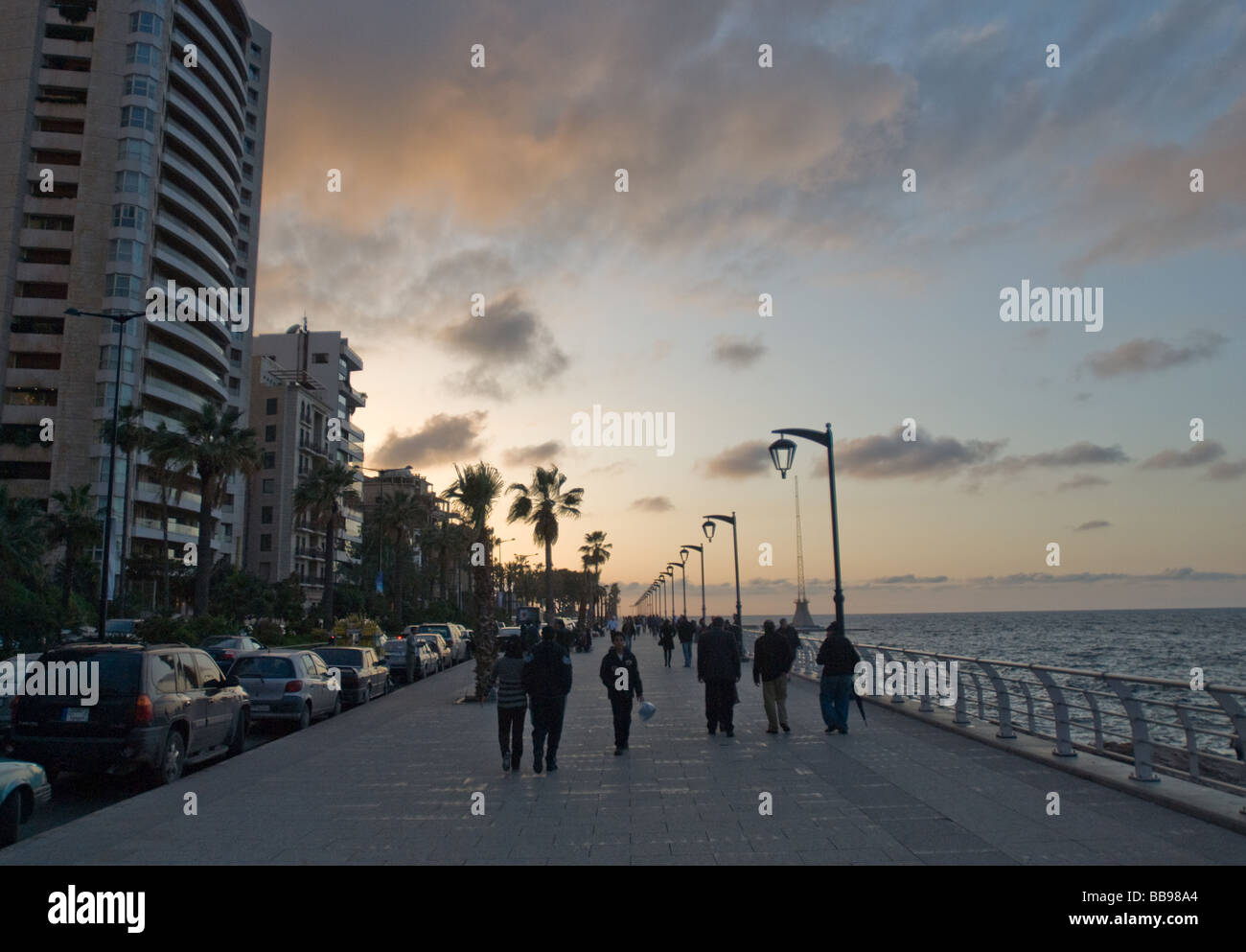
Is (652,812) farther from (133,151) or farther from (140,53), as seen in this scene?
(140,53)

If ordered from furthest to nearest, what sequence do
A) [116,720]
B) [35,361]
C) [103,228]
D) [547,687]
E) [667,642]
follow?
[103,228] < [35,361] < [667,642] < [547,687] < [116,720]

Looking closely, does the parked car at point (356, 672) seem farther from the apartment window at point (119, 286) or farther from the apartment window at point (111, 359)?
the apartment window at point (119, 286)

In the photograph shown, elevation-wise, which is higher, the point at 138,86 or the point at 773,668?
the point at 138,86

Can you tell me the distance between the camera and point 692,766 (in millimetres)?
11555

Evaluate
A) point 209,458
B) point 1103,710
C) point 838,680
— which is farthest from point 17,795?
point 209,458

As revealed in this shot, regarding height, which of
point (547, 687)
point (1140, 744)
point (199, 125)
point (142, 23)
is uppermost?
point (142, 23)

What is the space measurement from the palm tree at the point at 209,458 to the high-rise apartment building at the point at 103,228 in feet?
49.7

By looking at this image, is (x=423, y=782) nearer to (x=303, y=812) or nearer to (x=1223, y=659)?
(x=303, y=812)

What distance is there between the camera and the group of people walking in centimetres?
1129

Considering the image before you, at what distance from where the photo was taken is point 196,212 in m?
68.5

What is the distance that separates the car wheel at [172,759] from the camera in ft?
35.8

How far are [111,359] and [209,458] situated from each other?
24.5 metres

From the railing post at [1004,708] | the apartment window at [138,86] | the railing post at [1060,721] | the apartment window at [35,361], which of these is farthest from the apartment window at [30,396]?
the railing post at [1060,721]
